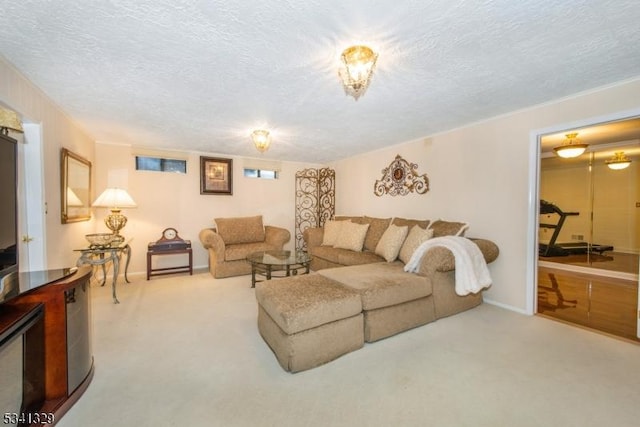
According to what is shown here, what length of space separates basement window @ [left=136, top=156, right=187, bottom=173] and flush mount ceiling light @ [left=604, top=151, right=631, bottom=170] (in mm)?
7823

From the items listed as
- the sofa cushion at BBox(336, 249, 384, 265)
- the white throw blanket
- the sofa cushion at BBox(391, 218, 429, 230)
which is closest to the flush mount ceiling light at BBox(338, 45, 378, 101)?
the white throw blanket

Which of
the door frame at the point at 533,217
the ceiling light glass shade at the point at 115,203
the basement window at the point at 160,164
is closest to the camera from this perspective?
the door frame at the point at 533,217

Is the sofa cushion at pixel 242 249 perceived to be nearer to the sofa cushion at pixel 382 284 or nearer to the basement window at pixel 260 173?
the basement window at pixel 260 173

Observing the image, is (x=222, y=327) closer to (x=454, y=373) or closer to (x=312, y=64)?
(x=454, y=373)

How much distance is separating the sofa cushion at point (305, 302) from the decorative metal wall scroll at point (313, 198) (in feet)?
11.5

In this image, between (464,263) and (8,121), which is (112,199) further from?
(464,263)

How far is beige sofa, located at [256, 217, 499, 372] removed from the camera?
184cm

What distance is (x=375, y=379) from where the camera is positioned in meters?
1.73

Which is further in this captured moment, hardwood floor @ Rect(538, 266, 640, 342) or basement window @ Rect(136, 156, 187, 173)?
basement window @ Rect(136, 156, 187, 173)

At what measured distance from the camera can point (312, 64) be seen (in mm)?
1866

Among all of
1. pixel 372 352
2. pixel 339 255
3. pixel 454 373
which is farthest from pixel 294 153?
pixel 454 373

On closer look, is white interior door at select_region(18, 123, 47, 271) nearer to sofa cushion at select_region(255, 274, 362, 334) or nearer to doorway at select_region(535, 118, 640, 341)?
sofa cushion at select_region(255, 274, 362, 334)

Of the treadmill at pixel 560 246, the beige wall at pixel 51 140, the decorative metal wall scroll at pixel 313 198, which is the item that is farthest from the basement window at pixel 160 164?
the treadmill at pixel 560 246

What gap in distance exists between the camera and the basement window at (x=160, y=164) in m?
4.41
